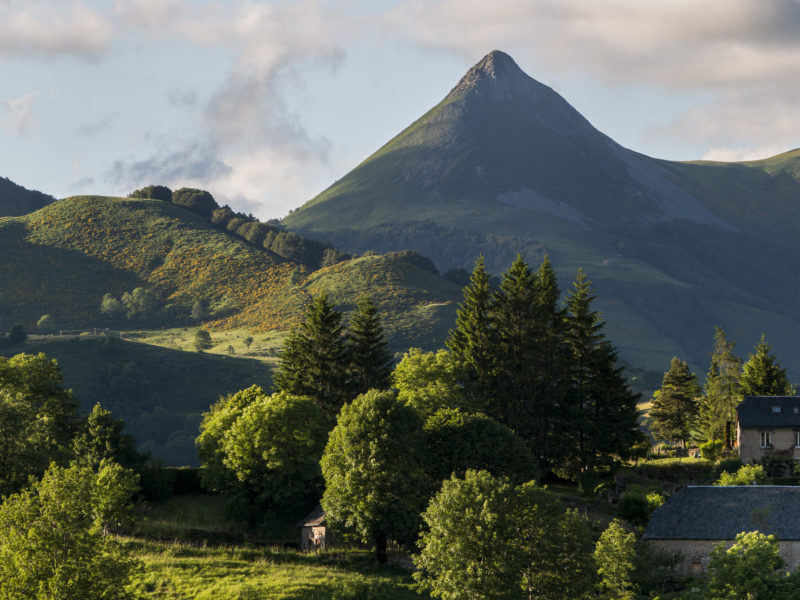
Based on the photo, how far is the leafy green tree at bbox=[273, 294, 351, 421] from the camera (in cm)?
8650

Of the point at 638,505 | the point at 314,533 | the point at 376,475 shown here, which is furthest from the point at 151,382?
the point at 376,475

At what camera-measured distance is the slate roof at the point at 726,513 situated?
6700cm

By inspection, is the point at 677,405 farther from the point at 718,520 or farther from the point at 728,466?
the point at 718,520

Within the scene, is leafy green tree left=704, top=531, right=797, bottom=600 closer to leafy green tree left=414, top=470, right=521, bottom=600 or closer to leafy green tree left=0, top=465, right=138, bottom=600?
leafy green tree left=414, top=470, right=521, bottom=600

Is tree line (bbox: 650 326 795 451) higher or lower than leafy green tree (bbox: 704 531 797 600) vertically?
higher

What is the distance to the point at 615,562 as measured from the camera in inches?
2265

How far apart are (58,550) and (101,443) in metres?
29.9

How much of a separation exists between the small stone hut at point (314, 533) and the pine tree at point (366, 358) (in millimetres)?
19356

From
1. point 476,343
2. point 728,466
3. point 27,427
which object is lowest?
point 728,466

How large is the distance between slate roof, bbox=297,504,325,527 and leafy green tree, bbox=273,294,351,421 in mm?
14633

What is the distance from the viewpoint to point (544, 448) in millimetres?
84750

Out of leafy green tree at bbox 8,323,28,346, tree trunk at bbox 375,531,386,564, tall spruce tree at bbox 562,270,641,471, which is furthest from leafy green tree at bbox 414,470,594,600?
leafy green tree at bbox 8,323,28,346

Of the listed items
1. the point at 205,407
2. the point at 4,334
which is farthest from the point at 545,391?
the point at 4,334

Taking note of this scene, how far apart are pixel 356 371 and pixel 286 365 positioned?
6.84 metres
